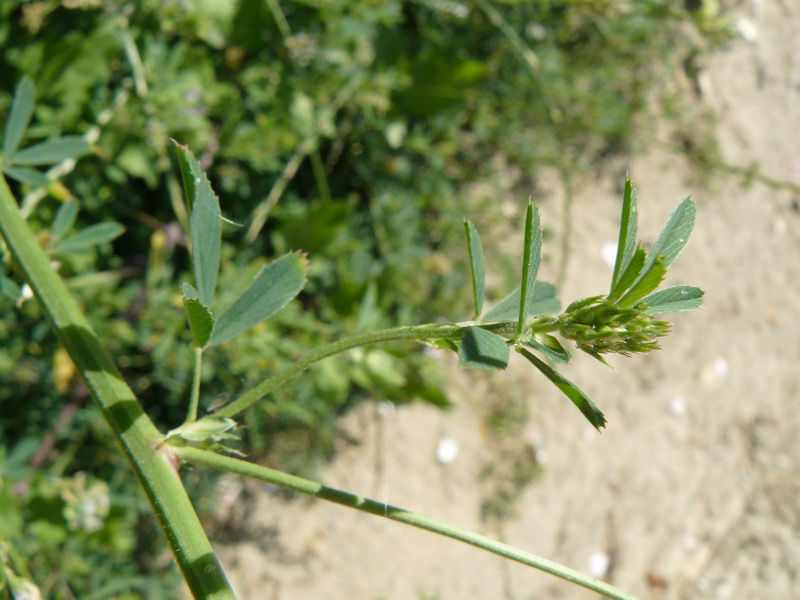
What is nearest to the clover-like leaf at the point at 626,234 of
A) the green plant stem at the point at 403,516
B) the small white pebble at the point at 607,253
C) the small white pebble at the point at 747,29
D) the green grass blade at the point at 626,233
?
the green grass blade at the point at 626,233

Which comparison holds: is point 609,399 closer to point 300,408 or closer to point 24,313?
point 300,408

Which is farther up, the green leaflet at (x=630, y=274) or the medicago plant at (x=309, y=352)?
the green leaflet at (x=630, y=274)

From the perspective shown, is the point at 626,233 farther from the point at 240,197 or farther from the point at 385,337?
the point at 240,197

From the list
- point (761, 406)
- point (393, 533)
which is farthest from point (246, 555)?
point (761, 406)

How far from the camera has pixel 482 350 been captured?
0.51 metres

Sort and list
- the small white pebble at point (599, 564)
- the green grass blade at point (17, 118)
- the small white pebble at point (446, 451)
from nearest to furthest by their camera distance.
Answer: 1. the green grass blade at point (17, 118)
2. the small white pebble at point (446, 451)
3. the small white pebble at point (599, 564)

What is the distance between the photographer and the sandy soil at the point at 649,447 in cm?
228

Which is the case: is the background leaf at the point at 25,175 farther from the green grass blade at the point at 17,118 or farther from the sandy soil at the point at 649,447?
the sandy soil at the point at 649,447

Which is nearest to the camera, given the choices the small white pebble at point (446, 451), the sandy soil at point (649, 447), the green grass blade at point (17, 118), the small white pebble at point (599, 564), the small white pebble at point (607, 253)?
the green grass blade at point (17, 118)

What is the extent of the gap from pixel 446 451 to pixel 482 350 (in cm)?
194

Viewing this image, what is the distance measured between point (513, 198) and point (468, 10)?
2.12ft

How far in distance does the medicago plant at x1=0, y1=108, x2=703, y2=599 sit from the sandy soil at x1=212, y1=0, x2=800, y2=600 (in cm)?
164

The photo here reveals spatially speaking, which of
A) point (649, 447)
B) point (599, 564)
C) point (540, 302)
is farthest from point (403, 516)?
point (649, 447)

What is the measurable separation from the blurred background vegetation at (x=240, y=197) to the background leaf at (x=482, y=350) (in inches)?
30.6
